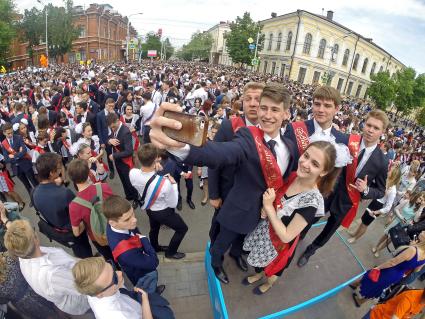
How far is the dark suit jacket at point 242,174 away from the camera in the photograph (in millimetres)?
Result: 1654

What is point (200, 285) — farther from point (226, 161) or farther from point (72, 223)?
point (226, 161)

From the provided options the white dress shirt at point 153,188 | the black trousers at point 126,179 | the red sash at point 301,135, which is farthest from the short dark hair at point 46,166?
the red sash at point 301,135

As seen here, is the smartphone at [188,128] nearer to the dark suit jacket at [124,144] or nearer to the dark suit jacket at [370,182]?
the dark suit jacket at [370,182]

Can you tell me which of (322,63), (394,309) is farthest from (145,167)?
(322,63)

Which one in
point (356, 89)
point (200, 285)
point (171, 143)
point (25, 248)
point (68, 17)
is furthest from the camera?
point (356, 89)

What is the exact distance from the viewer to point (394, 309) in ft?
9.73

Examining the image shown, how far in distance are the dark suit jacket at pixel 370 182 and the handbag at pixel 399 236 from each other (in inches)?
66.6

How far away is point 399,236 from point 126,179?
5325 millimetres

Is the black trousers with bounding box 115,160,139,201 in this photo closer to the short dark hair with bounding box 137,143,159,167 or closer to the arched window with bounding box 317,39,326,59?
the short dark hair with bounding box 137,143,159,167

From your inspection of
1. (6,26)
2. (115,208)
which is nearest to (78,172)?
(115,208)

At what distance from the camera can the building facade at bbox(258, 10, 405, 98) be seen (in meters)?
42.7

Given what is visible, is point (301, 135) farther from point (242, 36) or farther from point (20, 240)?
point (242, 36)

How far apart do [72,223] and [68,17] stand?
45.8 meters

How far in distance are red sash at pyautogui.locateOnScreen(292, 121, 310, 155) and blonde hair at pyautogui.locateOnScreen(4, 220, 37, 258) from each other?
2660mm
